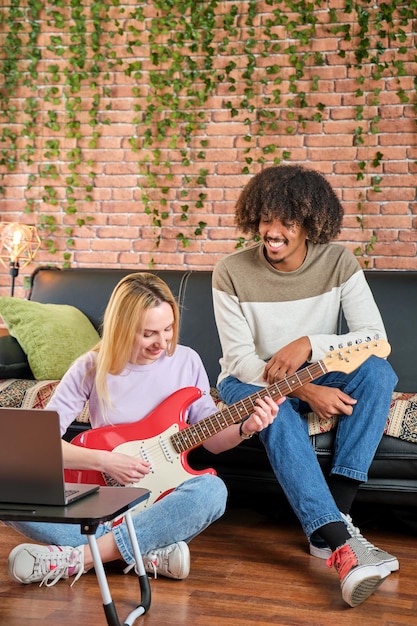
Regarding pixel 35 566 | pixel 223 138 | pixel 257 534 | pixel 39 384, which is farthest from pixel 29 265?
pixel 35 566

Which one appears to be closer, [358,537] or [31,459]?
[31,459]

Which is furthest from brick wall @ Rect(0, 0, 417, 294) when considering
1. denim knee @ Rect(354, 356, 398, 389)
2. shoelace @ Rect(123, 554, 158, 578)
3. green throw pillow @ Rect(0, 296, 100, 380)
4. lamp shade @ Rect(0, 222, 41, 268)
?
shoelace @ Rect(123, 554, 158, 578)

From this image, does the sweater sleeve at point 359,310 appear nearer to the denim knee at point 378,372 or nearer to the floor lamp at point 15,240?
the denim knee at point 378,372

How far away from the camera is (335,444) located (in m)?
2.45

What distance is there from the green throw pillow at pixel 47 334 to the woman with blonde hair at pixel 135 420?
0.74 metres

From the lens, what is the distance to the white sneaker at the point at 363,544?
2195 millimetres

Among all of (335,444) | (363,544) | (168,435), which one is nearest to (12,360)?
(168,435)

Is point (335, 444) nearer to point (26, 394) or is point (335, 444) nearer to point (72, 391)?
point (72, 391)

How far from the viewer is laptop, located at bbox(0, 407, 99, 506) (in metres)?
1.68

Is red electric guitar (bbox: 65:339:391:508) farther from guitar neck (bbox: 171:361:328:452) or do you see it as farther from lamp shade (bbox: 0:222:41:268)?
lamp shade (bbox: 0:222:41:268)

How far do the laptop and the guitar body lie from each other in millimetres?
531

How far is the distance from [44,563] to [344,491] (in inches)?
33.7

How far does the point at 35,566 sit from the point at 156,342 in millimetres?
655

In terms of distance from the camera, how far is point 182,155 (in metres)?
4.04
